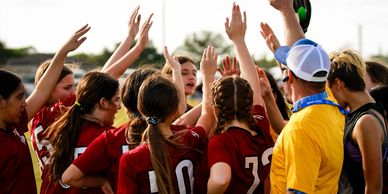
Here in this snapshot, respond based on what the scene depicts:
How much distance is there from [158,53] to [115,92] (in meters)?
70.6

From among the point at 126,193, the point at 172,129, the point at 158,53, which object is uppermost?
the point at 172,129

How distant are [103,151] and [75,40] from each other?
3.75ft

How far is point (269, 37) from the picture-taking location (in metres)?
5.49

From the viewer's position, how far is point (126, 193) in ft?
13.9

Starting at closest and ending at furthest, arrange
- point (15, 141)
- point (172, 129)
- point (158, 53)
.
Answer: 1. point (172, 129)
2. point (15, 141)
3. point (158, 53)

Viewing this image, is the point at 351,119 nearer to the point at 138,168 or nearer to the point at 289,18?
the point at 289,18

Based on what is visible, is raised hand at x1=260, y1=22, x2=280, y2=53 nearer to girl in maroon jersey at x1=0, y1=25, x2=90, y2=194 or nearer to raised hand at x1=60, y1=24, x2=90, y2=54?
raised hand at x1=60, y1=24, x2=90, y2=54

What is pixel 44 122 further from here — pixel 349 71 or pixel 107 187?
pixel 349 71

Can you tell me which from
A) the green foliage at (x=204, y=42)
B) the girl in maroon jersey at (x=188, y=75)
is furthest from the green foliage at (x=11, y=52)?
the girl in maroon jersey at (x=188, y=75)

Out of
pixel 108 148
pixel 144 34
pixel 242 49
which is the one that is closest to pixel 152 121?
pixel 108 148

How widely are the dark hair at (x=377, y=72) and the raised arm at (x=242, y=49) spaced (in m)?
1.47

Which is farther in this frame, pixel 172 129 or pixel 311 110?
pixel 172 129

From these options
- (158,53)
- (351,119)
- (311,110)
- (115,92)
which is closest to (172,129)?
(115,92)

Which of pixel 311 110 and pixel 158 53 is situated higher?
pixel 311 110
